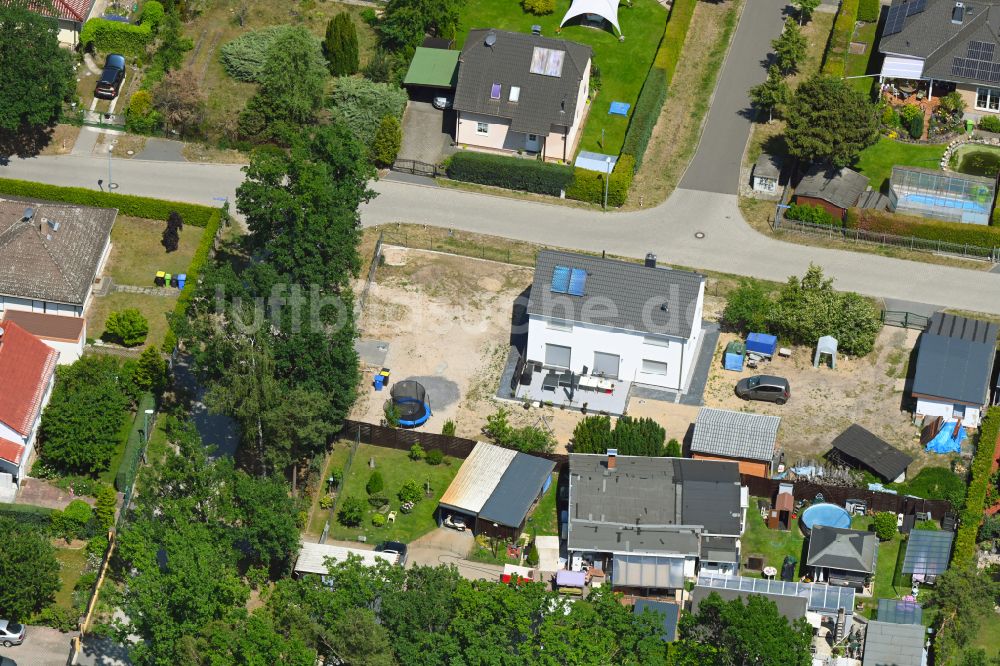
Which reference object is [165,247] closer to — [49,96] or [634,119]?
[49,96]

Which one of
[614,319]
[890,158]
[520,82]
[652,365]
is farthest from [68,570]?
[890,158]

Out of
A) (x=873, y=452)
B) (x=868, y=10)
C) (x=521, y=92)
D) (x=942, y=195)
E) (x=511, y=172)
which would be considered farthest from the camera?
(x=868, y=10)

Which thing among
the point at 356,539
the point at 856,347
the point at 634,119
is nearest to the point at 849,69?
the point at 634,119

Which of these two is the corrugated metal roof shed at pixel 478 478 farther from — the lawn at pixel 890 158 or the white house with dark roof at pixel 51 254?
the lawn at pixel 890 158

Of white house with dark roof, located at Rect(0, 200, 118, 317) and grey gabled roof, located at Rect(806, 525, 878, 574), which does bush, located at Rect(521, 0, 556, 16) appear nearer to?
white house with dark roof, located at Rect(0, 200, 118, 317)

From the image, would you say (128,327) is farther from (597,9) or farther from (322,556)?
(597,9)

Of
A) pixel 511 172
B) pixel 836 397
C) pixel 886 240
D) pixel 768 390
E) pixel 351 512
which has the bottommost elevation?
pixel 351 512

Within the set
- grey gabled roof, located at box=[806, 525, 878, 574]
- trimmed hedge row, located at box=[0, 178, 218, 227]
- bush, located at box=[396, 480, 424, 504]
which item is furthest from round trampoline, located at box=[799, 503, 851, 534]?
trimmed hedge row, located at box=[0, 178, 218, 227]

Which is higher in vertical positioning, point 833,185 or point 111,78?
point 833,185
